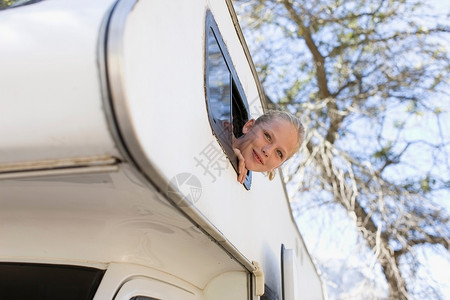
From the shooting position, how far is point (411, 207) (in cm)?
723

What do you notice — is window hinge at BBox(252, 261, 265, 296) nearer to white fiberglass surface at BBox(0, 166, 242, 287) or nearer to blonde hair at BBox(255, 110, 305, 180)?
white fiberglass surface at BBox(0, 166, 242, 287)

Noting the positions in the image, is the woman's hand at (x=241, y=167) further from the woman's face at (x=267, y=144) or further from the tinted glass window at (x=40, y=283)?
the tinted glass window at (x=40, y=283)

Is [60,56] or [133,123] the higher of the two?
[60,56]

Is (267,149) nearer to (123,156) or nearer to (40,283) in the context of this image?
(40,283)

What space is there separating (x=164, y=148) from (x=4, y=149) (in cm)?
33

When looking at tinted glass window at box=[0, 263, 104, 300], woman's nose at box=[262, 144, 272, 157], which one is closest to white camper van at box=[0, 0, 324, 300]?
tinted glass window at box=[0, 263, 104, 300]

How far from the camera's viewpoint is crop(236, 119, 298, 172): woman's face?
2244mm

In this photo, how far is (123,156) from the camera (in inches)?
45.9

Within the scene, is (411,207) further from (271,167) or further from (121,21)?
(121,21)

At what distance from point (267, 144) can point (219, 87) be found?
0.37m

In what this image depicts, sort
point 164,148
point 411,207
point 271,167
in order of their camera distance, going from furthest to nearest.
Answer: point 411,207 < point 271,167 < point 164,148

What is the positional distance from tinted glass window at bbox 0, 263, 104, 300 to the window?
0.63m

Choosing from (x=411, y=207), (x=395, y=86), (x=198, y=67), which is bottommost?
(x=198, y=67)

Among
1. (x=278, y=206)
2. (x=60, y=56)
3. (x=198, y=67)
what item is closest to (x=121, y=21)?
(x=60, y=56)
